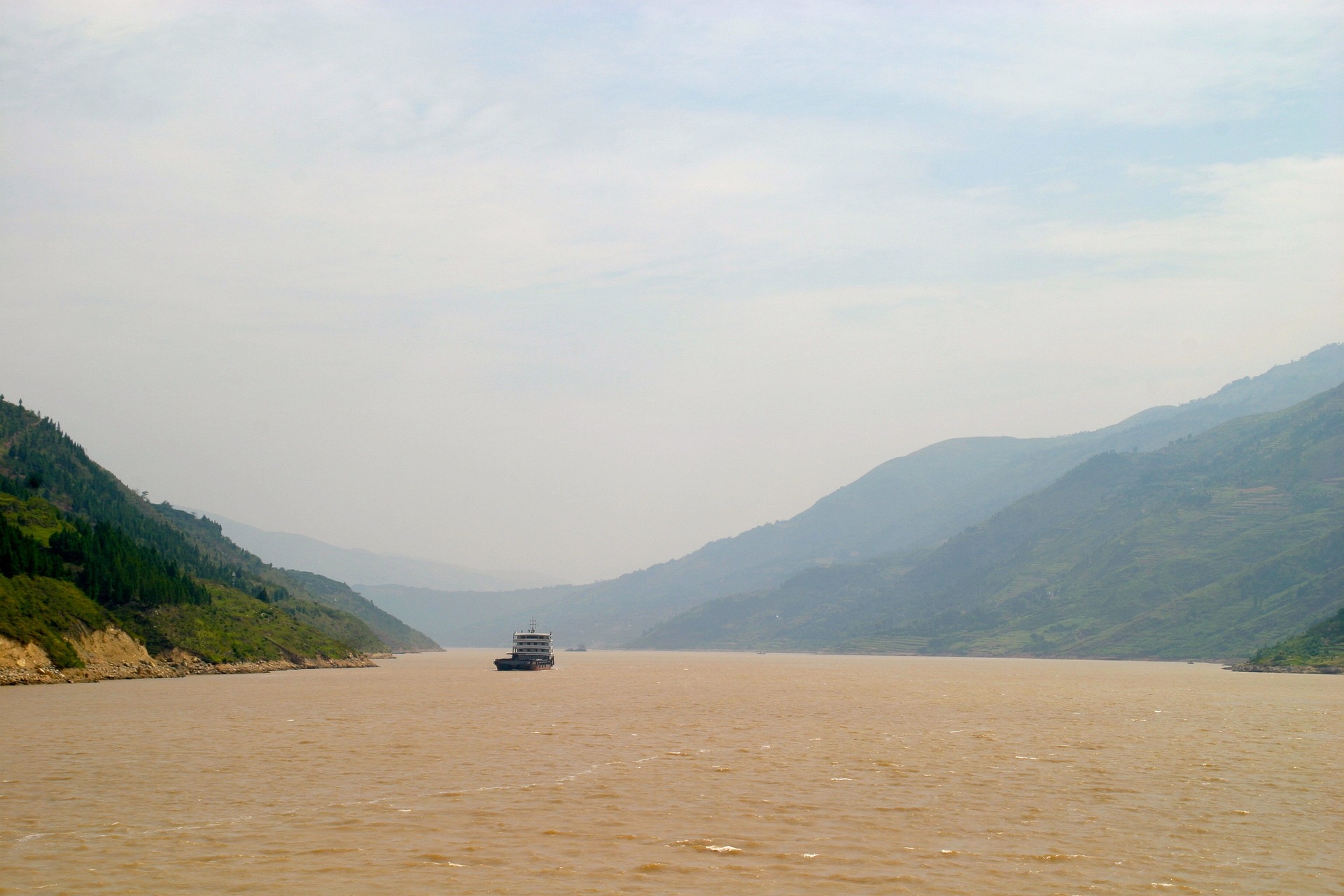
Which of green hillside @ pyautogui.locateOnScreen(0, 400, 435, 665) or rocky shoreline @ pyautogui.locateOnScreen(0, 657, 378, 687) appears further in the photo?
green hillside @ pyautogui.locateOnScreen(0, 400, 435, 665)

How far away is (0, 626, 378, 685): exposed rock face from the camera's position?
105375 millimetres

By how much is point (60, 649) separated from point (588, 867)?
103 m

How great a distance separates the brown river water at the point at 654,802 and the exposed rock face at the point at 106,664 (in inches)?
791

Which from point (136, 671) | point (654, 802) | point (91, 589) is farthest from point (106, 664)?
point (654, 802)

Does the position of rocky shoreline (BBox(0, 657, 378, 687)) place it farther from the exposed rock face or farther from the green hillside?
the green hillside

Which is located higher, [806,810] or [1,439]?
[1,439]

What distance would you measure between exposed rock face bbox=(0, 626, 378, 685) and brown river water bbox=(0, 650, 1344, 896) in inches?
791

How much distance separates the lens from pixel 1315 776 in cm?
5288

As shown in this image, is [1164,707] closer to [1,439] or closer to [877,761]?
[877,761]

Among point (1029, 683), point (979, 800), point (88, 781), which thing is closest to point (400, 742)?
point (88, 781)

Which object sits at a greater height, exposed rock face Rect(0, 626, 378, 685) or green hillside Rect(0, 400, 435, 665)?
green hillside Rect(0, 400, 435, 665)

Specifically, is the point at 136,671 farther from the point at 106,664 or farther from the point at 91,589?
the point at 91,589

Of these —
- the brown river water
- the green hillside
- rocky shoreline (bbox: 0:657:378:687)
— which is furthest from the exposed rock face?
the brown river water

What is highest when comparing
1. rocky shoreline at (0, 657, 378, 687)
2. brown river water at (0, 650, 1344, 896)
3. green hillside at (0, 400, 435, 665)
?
green hillside at (0, 400, 435, 665)
